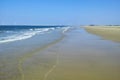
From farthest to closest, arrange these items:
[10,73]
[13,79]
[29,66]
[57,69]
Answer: [29,66] < [57,69] < [10,73] < [13,79]

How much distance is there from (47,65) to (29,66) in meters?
0.76

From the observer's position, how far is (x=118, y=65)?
916cm

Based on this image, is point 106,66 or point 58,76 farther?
point 106,66

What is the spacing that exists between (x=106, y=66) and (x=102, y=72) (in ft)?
3.88

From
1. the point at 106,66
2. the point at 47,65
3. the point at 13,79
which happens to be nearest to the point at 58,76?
the point at 13,79

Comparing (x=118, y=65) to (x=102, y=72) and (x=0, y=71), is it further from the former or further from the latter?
(x=0, y=71)

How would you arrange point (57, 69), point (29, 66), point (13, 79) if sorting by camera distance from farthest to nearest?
point (29, 66)
point (57, 69)
point (13, 79)

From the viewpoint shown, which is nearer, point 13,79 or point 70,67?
point 13,79

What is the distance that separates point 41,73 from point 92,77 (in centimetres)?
177

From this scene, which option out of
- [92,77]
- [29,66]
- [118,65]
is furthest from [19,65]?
[118,65]

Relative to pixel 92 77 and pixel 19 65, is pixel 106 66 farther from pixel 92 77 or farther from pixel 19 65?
pixel 19 65

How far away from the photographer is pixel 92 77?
281 inches

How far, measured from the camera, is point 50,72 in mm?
7852

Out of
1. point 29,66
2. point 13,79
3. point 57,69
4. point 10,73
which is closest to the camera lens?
point 13,79
